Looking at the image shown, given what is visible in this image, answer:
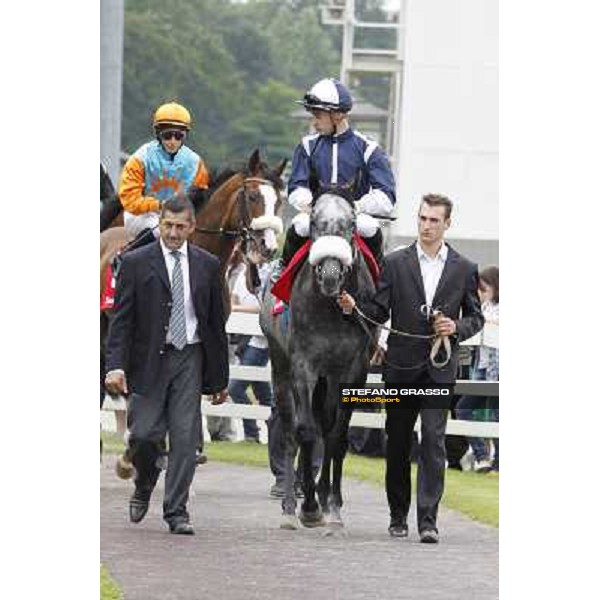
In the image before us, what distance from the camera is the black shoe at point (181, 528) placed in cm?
1237

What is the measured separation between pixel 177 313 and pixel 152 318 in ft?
0.45

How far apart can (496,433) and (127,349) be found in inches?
92.8

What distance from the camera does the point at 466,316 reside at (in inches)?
492

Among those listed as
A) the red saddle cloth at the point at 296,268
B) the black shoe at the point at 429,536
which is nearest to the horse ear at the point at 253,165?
the red saddle cloth at the point at 296,268

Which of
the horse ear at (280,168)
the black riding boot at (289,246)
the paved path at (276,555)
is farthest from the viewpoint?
the horse ear at (280,168)

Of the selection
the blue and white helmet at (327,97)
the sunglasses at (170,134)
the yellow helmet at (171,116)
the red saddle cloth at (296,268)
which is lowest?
the red saddle cloth at (296,268)

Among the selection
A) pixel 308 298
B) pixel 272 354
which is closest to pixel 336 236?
pixel 308 298

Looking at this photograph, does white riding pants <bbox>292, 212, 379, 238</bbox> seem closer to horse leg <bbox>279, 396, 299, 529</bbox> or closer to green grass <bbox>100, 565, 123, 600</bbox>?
horse leg <bbox>279, 396, 299, 529</bbox>

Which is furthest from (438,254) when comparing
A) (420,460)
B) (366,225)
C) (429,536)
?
(429,536)

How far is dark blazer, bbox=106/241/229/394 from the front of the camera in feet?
40.7

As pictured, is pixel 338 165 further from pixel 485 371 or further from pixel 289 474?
pixel 289 474

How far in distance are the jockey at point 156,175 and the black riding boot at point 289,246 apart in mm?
712

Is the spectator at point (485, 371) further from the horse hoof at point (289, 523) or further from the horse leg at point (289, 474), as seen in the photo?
the horse hoof at point (289, 523)
